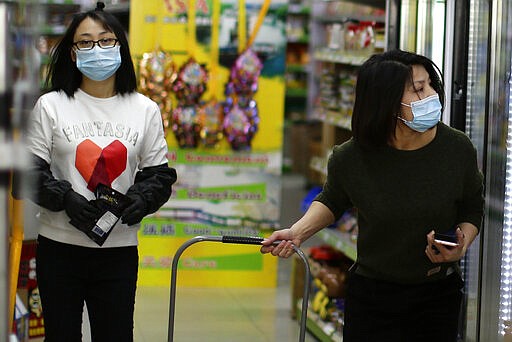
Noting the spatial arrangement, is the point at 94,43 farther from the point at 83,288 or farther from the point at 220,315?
the point at 220,315

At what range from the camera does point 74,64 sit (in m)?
3.62

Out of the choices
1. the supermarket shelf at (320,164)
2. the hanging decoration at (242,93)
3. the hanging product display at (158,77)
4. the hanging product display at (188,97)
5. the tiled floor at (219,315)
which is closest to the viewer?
the tiled floor at (219,315)

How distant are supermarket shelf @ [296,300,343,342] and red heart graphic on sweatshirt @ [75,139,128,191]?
6.88 ft

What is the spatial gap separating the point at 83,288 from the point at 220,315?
2932 mm

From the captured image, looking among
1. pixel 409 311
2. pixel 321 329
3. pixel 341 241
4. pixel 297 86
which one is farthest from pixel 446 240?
pixel 297 86

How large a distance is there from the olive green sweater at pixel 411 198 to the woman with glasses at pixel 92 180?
0.82 m

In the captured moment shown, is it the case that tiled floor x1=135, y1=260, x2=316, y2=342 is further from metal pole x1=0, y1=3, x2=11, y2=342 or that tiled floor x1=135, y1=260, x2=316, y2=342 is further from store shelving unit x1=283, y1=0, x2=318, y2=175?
store shelving unit x1=283, y1=0, x2=318, y2=175

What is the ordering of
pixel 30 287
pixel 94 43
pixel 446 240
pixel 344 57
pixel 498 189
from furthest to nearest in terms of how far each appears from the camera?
1. pixel 344 57
2. pixel 30 287
3. pixel 498 189
4. pixel 94 43
5. pixel 446 240

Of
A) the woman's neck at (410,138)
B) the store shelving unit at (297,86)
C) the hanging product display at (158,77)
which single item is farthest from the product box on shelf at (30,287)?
the store shelving unit at (297,86)

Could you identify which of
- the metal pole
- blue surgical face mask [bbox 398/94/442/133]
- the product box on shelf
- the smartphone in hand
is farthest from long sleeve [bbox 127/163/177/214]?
the metal pole

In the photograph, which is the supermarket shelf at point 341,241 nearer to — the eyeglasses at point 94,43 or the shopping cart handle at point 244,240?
the shopping cart handle at point 244,240

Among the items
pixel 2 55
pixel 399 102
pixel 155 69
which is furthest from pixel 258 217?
pixel 2 55

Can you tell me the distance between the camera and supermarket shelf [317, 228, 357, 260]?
5234 mm

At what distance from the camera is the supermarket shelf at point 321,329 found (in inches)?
209
